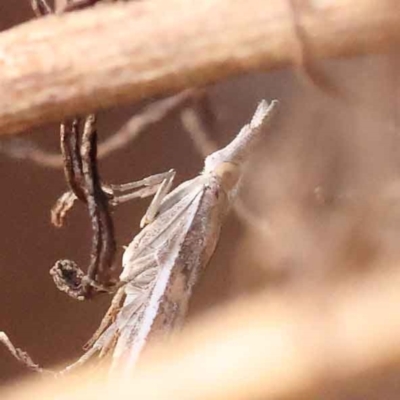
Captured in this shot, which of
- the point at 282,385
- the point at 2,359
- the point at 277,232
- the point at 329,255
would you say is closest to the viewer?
the point at 282,385

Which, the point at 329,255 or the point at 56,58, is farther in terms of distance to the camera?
the point at 329,255

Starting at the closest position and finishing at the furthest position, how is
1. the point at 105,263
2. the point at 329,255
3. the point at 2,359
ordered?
1. the point at 105,263
2. the point at 329,255
3. the point at 2,359

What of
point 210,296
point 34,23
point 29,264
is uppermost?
point 34,23

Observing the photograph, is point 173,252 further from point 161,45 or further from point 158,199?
point 161,45

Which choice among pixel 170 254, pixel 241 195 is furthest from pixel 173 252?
pixel 241 195

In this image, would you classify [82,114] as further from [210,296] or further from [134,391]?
[210,296]

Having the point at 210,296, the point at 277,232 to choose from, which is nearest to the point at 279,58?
the point at 277,232

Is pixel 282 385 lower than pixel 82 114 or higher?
lower
